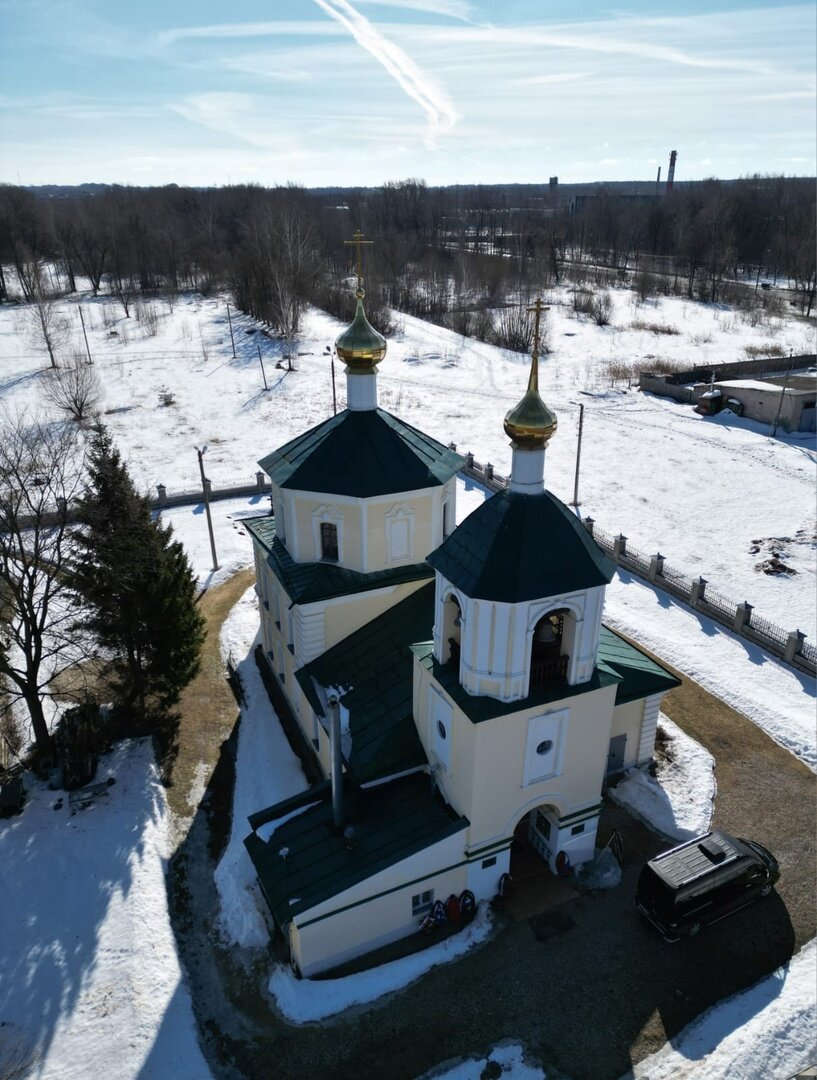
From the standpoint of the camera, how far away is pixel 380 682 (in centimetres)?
1341

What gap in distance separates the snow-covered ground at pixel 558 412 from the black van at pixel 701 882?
9.98 m

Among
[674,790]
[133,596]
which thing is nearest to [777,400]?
[674,790]

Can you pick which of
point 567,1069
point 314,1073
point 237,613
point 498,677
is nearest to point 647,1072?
point 567,1069

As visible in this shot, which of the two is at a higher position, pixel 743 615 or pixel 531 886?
pixel 743 615

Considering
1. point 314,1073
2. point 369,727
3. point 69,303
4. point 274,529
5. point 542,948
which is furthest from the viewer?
point 69,303

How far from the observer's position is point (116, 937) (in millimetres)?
11609

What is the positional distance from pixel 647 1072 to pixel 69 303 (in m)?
78.4

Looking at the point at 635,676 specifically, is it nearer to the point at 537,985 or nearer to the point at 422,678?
the point at 422,678

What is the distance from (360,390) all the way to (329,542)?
3.17 metres

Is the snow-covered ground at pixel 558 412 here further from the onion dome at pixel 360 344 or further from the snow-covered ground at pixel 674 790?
the onion dome at pixel 360 344

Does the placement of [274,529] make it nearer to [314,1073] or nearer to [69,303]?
[314,1073]

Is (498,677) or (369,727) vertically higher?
(498,677)

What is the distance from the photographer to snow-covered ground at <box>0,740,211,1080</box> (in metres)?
10.1

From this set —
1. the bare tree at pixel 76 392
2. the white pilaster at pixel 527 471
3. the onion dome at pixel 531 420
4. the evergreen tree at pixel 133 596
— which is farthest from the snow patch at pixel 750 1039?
the bare tree at pixel 76 392
